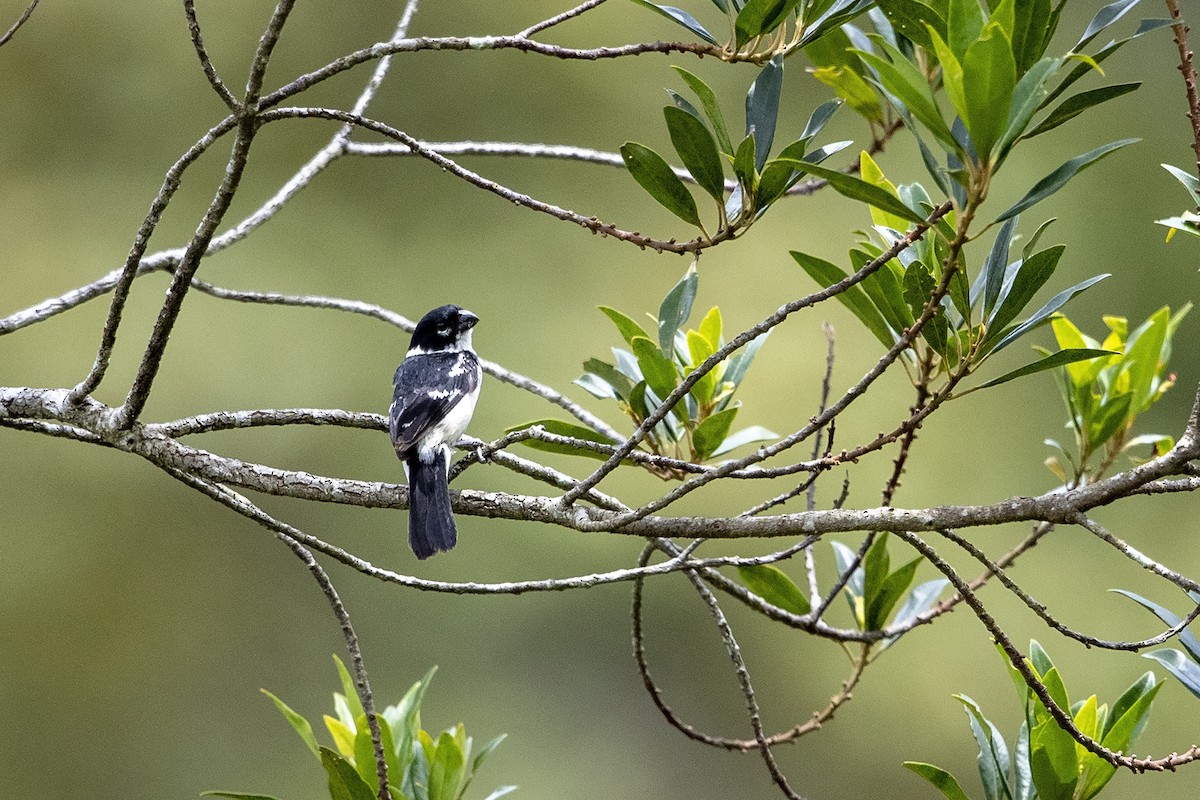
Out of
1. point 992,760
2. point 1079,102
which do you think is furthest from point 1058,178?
point 992,760

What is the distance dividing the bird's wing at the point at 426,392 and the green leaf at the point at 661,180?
1.38 meters

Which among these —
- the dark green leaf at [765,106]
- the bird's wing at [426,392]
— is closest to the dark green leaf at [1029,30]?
the dark green leaf at [765,106]

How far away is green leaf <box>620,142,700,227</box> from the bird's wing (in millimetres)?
1381

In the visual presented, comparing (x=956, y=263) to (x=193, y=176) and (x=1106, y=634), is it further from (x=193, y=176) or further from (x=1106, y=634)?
(x=193, y=176)

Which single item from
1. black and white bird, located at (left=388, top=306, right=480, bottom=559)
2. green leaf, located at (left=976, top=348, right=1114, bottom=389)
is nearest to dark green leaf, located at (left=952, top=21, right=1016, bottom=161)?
green leaf, located at (left=976, top=348, right=1114, bottom=389)

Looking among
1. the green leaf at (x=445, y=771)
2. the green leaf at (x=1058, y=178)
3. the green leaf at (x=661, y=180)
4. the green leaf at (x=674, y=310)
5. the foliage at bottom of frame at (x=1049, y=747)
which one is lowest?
the foliage at bottom of frame at (x=1049, y=747)

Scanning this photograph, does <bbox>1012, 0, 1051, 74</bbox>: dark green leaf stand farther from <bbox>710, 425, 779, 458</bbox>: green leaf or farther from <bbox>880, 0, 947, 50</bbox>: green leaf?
<bbox>710, 425, 779, 458</bbox>: green leaf

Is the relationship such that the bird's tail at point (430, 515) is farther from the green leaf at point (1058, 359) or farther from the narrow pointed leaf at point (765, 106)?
the green leaf at point (1058, 359)

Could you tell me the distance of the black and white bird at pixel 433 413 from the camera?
3150 mm

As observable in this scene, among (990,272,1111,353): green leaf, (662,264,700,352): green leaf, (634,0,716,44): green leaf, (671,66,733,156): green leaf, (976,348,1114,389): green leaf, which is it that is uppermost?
(634,0,716,44): green leaf

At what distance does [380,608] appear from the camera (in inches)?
316

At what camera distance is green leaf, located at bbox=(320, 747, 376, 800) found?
8.15 ft

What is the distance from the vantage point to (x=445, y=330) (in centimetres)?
449

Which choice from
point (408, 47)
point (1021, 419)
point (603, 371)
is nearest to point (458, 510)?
point (603, 371)
